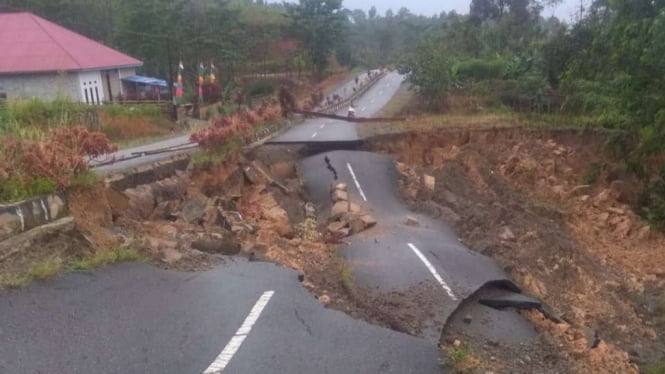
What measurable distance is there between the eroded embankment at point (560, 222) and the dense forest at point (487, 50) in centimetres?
124

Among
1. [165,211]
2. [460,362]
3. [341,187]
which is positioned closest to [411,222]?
[341,187]

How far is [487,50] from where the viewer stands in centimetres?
4016

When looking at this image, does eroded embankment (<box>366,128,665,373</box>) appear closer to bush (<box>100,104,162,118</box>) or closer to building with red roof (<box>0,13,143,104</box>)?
bush (<box>100,104,162,118</box>)

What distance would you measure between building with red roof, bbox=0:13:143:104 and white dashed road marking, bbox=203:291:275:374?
24.2 metres

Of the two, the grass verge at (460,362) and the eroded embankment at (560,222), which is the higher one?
the grass verge at (460,362)

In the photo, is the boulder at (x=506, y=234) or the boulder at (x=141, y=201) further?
the boulder at (x=506, y=234)

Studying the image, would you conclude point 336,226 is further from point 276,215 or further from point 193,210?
point 193,210

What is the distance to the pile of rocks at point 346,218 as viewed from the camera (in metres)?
13.0

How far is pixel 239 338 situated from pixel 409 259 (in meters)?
4.98

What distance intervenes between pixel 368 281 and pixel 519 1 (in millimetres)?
40990

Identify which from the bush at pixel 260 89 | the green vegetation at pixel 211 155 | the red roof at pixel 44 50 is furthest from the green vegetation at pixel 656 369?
the bush at pixel 260 89

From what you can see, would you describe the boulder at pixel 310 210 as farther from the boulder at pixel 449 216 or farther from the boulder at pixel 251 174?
the boulder at pixel 449 216

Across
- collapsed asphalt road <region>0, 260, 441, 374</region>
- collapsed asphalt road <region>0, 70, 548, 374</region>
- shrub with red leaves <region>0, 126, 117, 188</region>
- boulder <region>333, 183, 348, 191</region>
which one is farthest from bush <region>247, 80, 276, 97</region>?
collapsed asphalt road <region>0, 260, 441, 374</region>

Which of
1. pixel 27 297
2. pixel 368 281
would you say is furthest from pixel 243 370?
pixel 368 281
